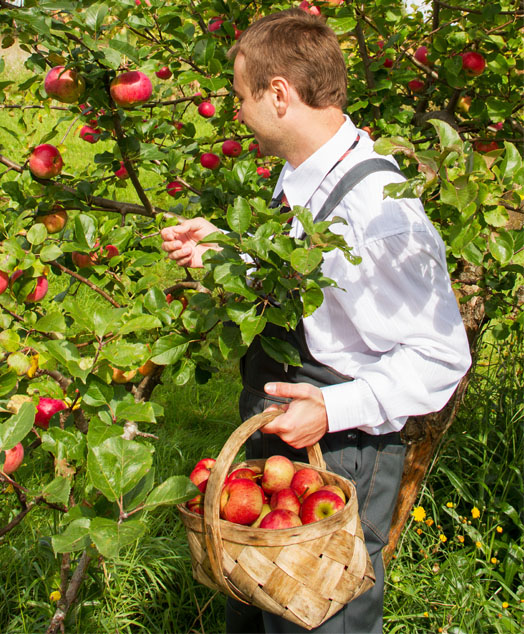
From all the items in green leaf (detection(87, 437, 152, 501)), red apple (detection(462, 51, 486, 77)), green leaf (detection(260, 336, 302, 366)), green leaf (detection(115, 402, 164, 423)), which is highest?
red apple (detection(462, 51, 486, 77))

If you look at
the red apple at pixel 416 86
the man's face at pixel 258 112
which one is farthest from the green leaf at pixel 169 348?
the red apple at pixel 416 86

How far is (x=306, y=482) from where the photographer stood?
128 centimetres

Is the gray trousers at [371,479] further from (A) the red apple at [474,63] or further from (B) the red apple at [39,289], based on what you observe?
(A) the red apple at [474,63]

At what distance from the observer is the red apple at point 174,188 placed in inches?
84.4

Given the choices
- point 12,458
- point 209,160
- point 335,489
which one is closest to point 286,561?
point 335,489

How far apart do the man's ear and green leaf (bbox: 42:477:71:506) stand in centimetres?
94

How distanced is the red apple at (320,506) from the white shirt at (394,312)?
0.47ft

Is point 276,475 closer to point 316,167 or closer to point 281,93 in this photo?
point 316,167

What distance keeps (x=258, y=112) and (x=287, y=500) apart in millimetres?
891

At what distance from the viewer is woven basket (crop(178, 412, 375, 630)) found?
1.06 m

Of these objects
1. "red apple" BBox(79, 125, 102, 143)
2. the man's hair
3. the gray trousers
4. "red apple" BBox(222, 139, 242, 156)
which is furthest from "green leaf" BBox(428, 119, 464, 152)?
"red apple" BBox(222, 139, 242, 156)

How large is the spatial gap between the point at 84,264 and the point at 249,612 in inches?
41.7

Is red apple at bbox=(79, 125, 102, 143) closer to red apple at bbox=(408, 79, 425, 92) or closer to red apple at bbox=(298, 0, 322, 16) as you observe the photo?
red apple at bbox=(298, 0, 322, 16)

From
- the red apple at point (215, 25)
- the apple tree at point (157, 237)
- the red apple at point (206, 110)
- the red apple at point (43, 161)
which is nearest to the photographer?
the apple tree at point (157, 237)
